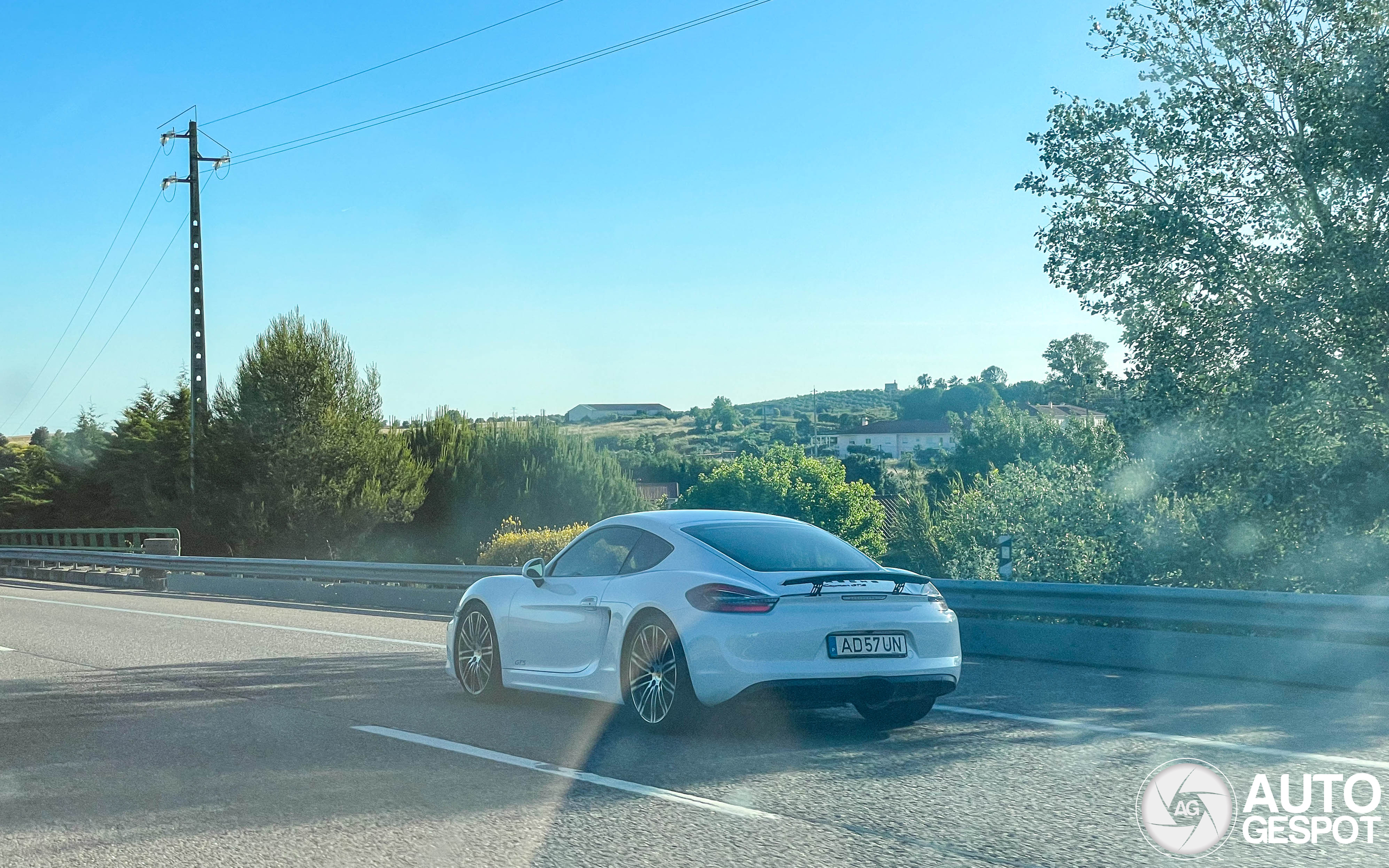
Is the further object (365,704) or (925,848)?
(365,704)

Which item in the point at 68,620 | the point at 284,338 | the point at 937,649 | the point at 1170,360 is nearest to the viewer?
the point at 937,649

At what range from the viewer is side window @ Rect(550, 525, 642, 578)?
8039mm

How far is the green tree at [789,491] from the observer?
102m

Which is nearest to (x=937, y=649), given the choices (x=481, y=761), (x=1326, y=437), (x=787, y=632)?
(x=787, y=632)

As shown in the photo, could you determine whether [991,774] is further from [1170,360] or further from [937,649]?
[1170,360]

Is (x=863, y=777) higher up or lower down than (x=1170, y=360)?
lower down

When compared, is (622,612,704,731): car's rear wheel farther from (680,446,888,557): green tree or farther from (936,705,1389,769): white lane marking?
(680,446,888,557): green tree

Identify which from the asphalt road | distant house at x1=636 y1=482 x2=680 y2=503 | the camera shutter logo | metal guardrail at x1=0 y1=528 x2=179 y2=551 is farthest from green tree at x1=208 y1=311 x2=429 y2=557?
distant house at x1=636 y1=482 x2=680 y2=503

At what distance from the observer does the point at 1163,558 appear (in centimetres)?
1827

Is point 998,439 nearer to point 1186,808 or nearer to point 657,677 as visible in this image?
point 657,677

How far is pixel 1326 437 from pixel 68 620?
16.3 m

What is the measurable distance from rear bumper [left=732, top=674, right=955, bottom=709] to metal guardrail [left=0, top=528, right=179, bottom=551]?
26.7m

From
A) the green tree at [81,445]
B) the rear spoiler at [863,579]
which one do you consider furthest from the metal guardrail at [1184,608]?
the green tree at [81,445]

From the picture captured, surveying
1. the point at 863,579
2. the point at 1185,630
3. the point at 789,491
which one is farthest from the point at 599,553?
the point at 789,491
